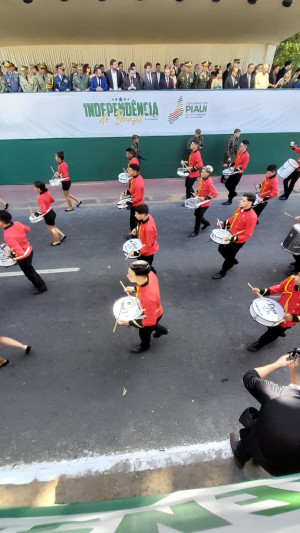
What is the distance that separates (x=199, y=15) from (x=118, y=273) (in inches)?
466

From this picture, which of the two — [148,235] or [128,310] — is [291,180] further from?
[128,310]

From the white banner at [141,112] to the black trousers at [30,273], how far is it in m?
6.93

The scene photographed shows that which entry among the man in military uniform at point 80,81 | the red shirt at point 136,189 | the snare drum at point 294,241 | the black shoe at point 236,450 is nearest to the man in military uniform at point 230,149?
the red shirt at point 136,189

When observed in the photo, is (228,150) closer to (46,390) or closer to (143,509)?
(46,390)

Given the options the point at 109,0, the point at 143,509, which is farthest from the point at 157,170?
the point at 143,509

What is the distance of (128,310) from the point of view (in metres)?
4.36

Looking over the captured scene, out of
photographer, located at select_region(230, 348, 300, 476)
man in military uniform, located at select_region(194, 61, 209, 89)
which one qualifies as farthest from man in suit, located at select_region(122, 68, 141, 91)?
photographer, located at select_region(230, 348, 300, 476)

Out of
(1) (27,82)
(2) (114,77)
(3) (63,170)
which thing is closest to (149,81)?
(2) (114,77)

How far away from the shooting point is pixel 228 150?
10977mm

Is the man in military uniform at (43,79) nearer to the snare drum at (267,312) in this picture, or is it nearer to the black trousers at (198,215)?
the black trousers at (198,215)

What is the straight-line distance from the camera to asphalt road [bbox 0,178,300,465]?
403 cm

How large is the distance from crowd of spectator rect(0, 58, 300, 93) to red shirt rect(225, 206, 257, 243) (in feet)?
26.8

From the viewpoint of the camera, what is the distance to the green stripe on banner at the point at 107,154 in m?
11.1

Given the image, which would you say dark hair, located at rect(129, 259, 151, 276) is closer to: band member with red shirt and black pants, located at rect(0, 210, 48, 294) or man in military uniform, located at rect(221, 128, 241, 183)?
band member with red shirt and black pants, located at rect(0, 210, 48, 294)
